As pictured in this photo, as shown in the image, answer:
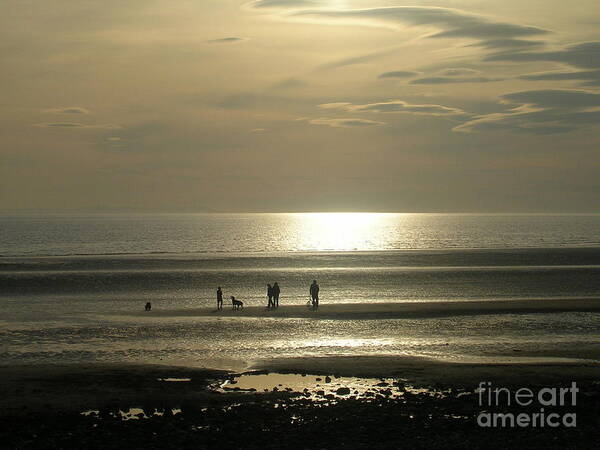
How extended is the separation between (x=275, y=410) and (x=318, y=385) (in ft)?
11.3

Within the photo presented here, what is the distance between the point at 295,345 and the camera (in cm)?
3017

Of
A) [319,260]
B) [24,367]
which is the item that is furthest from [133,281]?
[24,367]

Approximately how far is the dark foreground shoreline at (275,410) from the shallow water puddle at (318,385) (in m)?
0.20

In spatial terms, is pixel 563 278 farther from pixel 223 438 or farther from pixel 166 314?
pixel 223 438

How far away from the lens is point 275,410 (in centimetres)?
1958

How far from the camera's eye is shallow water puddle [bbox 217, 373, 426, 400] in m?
21.4

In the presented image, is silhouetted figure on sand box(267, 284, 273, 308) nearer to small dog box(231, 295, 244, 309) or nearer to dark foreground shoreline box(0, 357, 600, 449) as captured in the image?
small dog box(231, 295, 244, 309)

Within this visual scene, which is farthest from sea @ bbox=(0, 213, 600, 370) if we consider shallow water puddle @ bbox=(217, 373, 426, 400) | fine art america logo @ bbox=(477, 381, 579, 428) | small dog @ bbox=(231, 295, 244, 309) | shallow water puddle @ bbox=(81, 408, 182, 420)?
shallow water puddle @ bbox=(81, 408, 182, 420)

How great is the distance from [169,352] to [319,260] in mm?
55887

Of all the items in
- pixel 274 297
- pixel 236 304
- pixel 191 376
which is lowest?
pixel 191 376

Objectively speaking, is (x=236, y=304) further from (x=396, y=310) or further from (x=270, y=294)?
(x=396, y=310)

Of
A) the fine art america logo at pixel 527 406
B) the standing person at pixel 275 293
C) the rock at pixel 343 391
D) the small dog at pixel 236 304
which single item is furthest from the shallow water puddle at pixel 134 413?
the small dog at pixel 236 304

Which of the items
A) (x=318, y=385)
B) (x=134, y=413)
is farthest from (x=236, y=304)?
(x=134, y=413)

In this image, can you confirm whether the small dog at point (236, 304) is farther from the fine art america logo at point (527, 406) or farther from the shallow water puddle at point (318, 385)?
the fine art america logo at point (527, 406)
